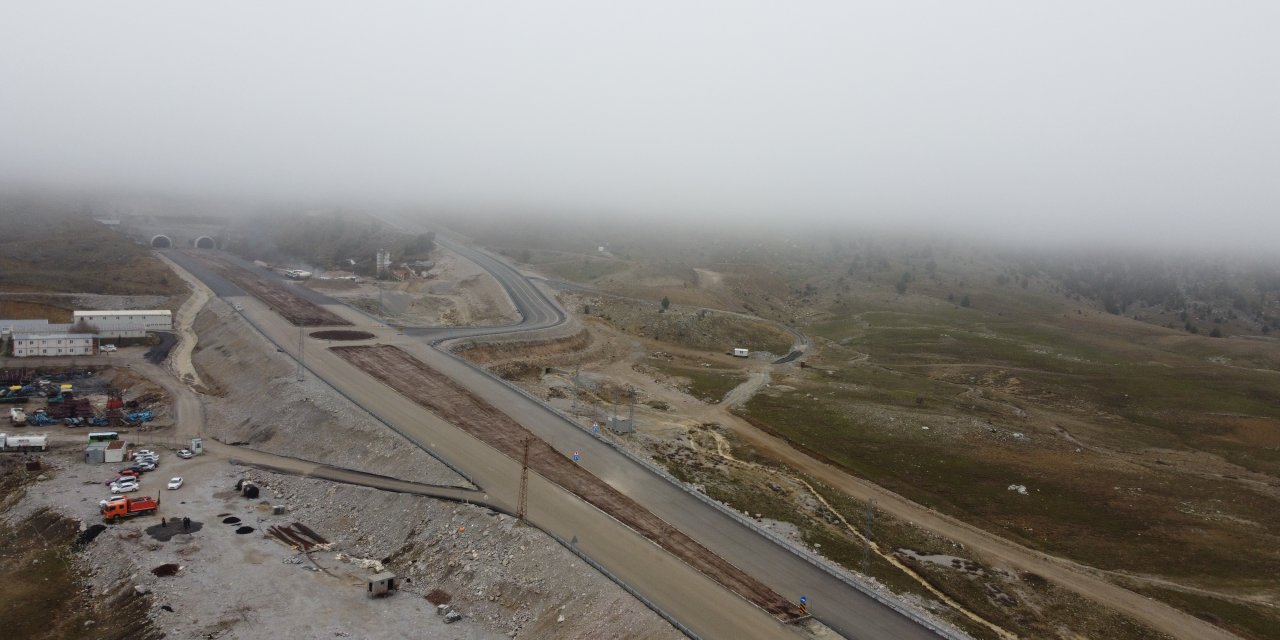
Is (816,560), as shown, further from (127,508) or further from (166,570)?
(127,508)

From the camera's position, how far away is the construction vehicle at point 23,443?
55.2m

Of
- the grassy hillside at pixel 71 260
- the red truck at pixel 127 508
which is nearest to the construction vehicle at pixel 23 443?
the red truck at pixel 127 508

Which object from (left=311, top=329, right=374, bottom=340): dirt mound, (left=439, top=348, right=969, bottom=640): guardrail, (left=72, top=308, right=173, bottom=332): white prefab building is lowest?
(left=72, top=308, right=173, bottom=332): white prefab building

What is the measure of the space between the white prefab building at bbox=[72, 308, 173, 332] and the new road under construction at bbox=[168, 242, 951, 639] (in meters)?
19.7

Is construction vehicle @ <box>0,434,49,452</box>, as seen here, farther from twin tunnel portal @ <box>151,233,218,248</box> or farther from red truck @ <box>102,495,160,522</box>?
twin tunnel portal @ <box>151,233,218,248</box>

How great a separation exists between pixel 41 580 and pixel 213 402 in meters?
31.1

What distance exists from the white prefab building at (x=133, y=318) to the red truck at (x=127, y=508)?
51.5 metres

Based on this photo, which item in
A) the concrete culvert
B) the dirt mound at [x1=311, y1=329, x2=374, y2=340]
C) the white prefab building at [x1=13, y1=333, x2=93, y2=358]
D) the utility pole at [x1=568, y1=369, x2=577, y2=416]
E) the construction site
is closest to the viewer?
Result: the construction site

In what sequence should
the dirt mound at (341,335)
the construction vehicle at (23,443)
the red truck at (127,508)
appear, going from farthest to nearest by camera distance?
the dirt mound at (341,335) → the construction vehicle at (23,443) → the red truck at (127,508)

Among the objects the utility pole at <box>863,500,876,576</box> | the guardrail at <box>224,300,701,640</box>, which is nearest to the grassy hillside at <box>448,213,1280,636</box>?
the utility pole at <box>863,500,876,576</box>

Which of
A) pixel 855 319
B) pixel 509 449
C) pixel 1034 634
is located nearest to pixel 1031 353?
pixel 855 319

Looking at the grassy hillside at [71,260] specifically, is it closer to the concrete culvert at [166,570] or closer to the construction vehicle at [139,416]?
the construction vehicle at [139,416]

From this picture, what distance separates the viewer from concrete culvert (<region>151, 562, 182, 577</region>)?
130 ft

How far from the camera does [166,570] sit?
131ft
